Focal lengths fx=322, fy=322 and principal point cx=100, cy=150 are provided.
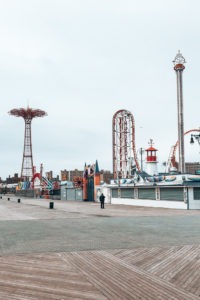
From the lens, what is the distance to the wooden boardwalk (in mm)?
7098

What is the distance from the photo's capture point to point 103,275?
8.57 metres

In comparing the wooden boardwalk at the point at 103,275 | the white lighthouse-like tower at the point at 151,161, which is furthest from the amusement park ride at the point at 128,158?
the wooden boardwalk at the point at 103,275

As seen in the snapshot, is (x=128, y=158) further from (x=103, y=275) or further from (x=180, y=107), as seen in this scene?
(x=103, y=275)

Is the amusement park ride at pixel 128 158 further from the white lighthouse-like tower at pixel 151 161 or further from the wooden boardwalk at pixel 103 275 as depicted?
the wooden boardwalk at pixel 103 275

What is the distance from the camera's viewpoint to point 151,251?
11.6m

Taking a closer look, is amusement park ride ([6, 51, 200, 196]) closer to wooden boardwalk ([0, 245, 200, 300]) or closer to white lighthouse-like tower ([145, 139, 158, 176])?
white lighthouse-like tower ([145, 139, 158, 176])

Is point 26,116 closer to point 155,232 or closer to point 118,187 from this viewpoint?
point 118,187

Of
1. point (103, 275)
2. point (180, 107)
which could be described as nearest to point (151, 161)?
point (180, 107)

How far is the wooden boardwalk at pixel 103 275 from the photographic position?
23.3 ft

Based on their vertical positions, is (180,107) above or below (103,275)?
above

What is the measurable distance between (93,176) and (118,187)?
22.3 ft

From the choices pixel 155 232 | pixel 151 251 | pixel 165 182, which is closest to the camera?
pixel 151 251

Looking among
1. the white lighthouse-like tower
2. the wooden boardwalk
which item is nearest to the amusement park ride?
the white lighthouse-like tower

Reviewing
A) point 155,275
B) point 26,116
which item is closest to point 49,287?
point 155,275
